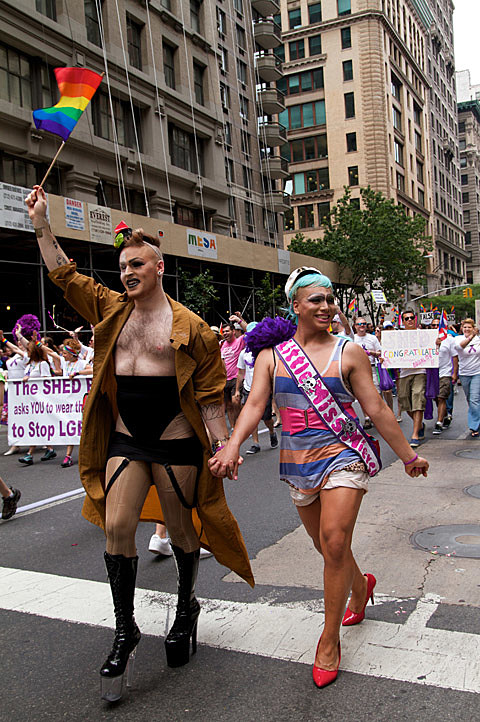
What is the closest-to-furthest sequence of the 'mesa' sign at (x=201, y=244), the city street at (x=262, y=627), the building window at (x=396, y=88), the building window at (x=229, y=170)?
the city street at (x=262, y=627) < the 'mesa' sign at (x=201, y=244) < the building window at (x=229, y=170) < the building window at (x=396, y=88)

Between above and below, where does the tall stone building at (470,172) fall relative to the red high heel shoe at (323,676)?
above

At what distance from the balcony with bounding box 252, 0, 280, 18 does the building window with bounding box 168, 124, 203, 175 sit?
15620 mm

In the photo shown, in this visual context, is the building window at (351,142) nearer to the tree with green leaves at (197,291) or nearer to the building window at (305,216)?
the building window at (305,216)

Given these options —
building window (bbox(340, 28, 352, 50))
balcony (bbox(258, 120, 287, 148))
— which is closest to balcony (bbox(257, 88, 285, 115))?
balcony (bbox(258, 120, 287, 148))

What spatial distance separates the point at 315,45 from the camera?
203 feet

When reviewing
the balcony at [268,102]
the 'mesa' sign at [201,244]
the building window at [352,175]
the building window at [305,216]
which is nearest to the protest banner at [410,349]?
the 'mesa' sign at [201,244]

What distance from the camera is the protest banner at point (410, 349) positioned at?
1117 cm

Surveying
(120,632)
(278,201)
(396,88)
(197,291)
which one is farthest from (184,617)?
(396,88)

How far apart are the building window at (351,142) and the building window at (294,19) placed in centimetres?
1235

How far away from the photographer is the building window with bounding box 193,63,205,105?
32.0m

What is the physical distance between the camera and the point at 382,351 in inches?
487

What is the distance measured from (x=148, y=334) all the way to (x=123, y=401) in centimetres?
36

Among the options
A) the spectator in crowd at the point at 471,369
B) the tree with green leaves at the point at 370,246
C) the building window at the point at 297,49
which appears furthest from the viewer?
the building window at the point at 297,49

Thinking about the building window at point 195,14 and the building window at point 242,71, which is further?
the building window at point 242,71
